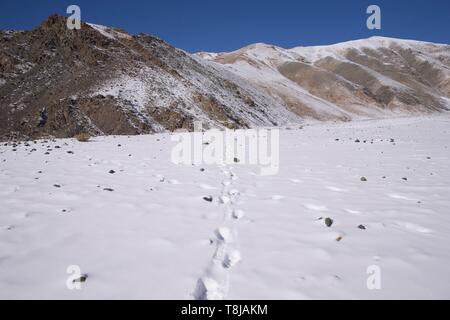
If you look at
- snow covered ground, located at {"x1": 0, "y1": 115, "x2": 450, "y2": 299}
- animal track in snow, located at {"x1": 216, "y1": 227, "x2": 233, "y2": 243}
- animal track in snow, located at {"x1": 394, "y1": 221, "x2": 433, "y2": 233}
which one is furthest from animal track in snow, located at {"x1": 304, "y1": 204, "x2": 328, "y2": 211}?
animal track in snow, located at {"x1": 216, "y1": 227, "x2": 233, "y2": 243}

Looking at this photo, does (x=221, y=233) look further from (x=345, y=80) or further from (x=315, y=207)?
(x=345, y=80)

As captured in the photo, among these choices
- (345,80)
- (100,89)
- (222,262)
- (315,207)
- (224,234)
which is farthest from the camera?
(345,80)

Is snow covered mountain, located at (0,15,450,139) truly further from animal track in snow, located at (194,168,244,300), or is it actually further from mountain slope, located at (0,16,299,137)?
animal track in snow, located at (194,168,244,300)

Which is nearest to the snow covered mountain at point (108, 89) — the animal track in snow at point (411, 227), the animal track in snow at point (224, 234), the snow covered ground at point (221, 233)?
the snow covered ground at point (221, 233)

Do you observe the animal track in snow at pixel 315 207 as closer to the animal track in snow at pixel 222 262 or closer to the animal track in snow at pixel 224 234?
the animal track in snow at pixel 222 262

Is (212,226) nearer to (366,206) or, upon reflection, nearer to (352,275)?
(352,275)

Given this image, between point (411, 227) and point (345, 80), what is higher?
point (345, 80)

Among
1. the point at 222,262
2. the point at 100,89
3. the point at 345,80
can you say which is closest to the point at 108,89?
the point at 100,89

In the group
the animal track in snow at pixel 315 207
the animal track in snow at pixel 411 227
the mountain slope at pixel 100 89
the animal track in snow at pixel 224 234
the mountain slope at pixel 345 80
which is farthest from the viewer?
the mountain slope at pixel 345 80

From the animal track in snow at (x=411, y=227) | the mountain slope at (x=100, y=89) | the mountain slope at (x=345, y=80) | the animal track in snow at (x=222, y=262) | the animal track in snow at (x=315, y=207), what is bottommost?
the animal track in snow at (x=222, y=262)
